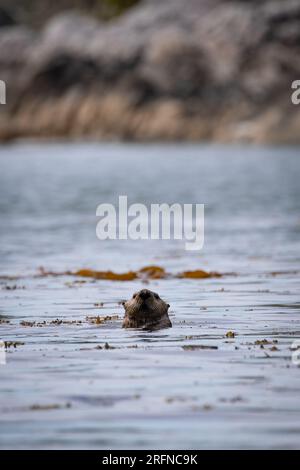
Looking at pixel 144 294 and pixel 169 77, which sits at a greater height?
pixel 169 77

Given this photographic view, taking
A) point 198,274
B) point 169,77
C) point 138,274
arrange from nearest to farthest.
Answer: point 198,274 < point 138,274 < point 169,77

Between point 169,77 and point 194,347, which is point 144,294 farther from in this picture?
point 169,77

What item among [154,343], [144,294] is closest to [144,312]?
[144,294]

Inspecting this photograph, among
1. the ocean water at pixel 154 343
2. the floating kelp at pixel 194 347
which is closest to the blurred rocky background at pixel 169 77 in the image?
the ocean water at pixel 154 343

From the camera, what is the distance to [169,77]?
140750 millimetres

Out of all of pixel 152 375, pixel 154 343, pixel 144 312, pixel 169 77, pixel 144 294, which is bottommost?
pixel 152 375

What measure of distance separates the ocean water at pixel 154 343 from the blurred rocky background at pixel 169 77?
235 feet

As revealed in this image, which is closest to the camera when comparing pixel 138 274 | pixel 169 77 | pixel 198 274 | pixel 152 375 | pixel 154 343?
pixel 152 375

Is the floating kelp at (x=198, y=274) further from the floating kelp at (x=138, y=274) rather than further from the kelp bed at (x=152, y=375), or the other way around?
the kelp bed at (x=152, y=375)

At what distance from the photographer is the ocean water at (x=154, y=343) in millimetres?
15508

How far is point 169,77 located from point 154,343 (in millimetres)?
120761

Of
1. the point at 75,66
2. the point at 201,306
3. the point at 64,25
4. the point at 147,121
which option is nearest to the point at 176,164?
the point at 147,121

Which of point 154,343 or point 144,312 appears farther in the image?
point 144,312

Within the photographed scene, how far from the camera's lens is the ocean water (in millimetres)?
15508
